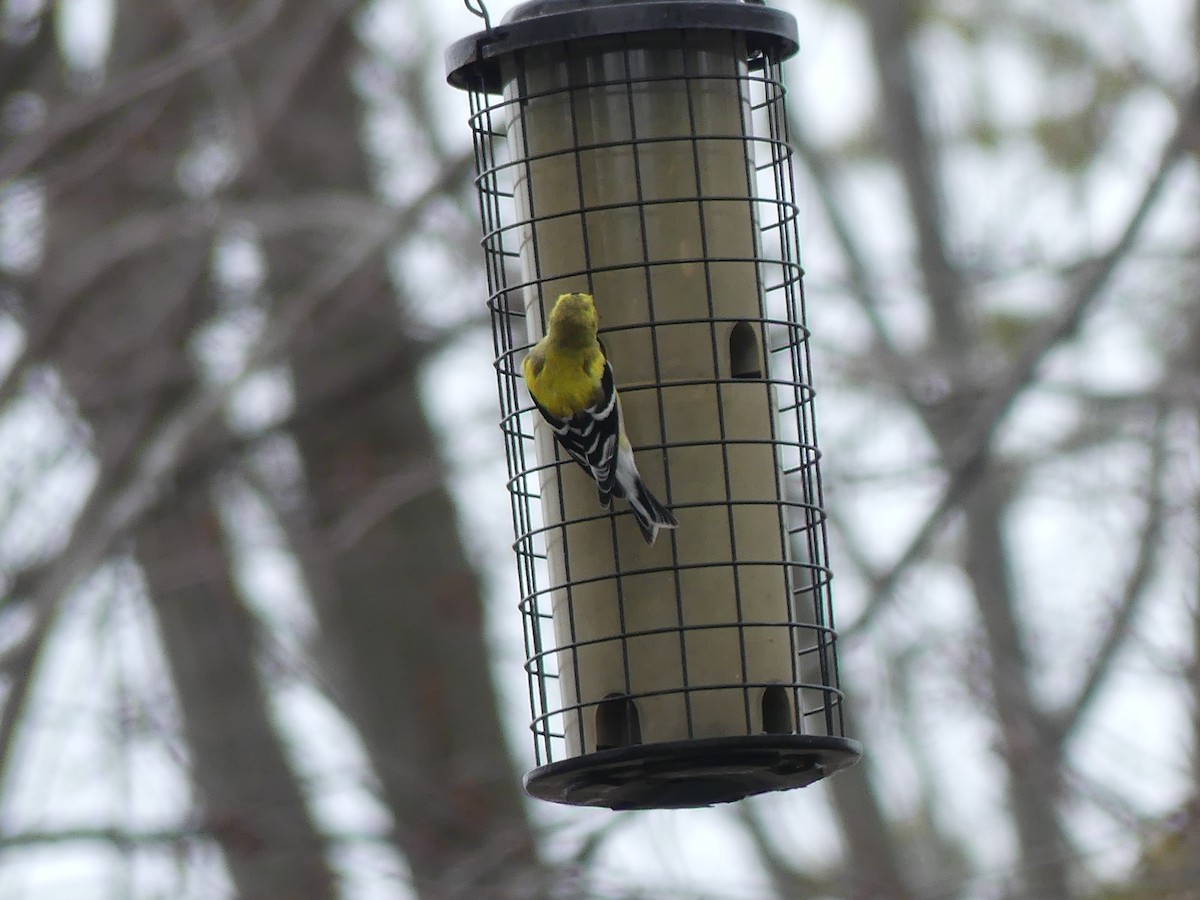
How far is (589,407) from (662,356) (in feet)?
1.09

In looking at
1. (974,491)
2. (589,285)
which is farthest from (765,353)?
(974,491)

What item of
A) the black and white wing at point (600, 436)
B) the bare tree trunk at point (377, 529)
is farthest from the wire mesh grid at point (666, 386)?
the bare tree trunk at point (377, 529)

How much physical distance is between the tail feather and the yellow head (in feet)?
1.33

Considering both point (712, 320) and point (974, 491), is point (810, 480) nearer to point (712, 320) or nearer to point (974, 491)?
point (712, 320)

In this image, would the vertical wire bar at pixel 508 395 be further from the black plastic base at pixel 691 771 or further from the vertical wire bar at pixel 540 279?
the black plastic base at pixel 691 771

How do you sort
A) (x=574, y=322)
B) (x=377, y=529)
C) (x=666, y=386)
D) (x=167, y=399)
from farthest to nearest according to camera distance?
(x=377, y=529), (x=167, y=399), (x=666, y=386), (x=574, y=322)

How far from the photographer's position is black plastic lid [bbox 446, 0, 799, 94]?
Result: 5.77 meters

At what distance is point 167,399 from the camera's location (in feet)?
44.3

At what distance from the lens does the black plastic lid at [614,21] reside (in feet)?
18.9

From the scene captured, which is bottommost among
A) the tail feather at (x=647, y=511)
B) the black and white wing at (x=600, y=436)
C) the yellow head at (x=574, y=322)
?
the tail feather at (x=647, y=511)

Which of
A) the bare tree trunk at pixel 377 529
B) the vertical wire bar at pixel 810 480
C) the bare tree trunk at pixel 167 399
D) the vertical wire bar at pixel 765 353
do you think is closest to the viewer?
the vertical wire bar at pixel 765 353

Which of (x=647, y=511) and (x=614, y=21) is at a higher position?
(x=614, y=21)

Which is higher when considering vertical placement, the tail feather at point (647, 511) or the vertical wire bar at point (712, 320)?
the vertical wire bar at point (712, 320)

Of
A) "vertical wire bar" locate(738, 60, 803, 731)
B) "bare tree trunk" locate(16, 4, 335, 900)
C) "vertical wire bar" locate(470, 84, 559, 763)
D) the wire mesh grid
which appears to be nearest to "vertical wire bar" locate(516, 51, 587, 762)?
the wire mesh grid
